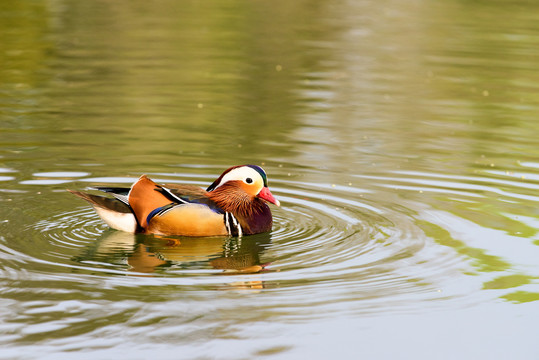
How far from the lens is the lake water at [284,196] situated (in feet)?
21.9

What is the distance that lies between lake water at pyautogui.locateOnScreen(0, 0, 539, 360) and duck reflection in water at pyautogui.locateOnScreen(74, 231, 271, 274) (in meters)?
0.03

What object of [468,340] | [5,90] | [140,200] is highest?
[5,90]

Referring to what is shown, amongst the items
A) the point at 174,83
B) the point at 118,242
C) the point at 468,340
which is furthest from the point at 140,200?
the point at 174,83

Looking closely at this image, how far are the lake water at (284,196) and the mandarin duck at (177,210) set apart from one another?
13 cm

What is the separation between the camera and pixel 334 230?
9062 mm

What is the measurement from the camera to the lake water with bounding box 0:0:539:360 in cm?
669

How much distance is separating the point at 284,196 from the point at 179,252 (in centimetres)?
215

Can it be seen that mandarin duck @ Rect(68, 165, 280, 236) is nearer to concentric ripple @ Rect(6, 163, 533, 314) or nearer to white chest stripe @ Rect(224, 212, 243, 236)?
white chest stripe @ Rect(224, 212, 243, 236)

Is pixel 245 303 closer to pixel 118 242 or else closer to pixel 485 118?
pixel 118 242

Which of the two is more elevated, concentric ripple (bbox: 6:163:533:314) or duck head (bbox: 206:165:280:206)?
duck head (bbox: 206:165:280:206)

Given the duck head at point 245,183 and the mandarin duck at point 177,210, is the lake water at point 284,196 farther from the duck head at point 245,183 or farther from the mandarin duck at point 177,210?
the duck head at point 245,183

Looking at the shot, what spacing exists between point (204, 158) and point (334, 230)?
318cm

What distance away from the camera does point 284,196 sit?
10297 millimetres

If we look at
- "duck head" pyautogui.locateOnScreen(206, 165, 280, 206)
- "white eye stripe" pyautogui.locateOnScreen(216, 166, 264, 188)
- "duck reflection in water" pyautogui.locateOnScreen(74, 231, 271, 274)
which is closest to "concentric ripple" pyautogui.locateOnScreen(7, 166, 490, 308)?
"duck reflection in water" pyautogui.locateOnScreen(74, 231, 271, 274)
